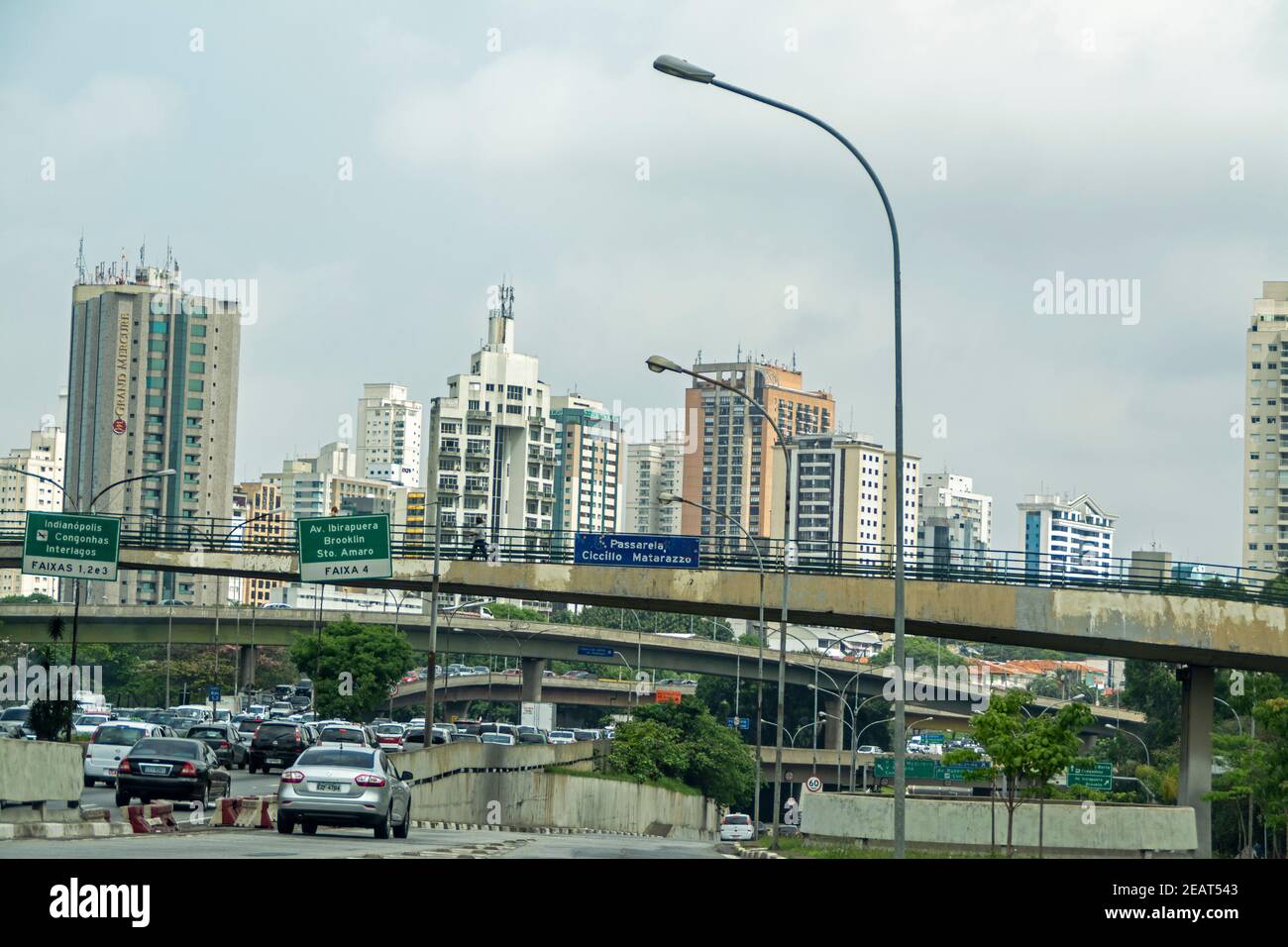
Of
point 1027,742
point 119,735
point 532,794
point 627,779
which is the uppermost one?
point 1027,742

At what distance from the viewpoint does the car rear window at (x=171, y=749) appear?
105 feet

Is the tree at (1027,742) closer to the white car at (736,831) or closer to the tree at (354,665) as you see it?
the white car at (736,831)

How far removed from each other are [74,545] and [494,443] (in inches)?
5299

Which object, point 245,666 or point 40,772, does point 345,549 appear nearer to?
point 40,772

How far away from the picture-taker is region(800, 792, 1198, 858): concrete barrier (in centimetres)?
3978

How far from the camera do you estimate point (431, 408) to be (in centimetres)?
18488

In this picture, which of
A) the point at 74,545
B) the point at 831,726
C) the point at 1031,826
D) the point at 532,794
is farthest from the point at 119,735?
the point at 831,726

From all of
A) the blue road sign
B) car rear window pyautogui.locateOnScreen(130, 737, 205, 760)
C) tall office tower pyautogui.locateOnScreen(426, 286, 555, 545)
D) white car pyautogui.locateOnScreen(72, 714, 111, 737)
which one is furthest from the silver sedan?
tall office tower pyautogui.locateOnScreen(426, 286, 555, 545)

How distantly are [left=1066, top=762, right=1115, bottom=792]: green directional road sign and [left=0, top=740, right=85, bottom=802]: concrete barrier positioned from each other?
50.3m

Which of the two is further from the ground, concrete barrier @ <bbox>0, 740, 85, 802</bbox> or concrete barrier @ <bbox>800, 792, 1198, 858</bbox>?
concrete barrier @ <bbox>0, 740, 85, 802</bbox>

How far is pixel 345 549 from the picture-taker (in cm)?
5212

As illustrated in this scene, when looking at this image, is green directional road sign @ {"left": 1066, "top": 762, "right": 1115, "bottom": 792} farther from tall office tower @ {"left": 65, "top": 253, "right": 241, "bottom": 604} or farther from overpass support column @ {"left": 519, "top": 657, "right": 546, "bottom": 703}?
tall office tower @ {"left": 65, "top": 253, "right": 241, "bottom": 604}

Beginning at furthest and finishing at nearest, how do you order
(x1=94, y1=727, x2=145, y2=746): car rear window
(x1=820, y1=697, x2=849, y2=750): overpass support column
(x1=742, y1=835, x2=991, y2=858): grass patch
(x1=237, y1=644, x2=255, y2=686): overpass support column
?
(x1=820, y1=697, x2=849, y2=750): overpass support column → (x1=237, y1=644, x2=255, y2=686): overpass support column → (x1=94, y1=727, x2=145, y2=746): car rear window → (x1=742, y1=835, x2=991, y2=858): grass patch
